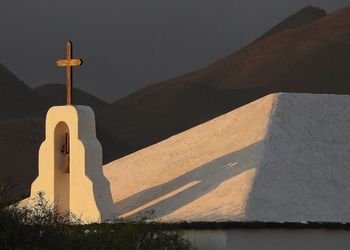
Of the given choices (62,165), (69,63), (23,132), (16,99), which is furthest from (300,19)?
(62,165)

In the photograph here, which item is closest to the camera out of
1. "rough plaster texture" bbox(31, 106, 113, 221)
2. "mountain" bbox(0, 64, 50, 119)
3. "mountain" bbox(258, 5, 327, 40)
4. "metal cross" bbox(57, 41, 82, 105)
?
"rough plaster texture" bbox(31, 106, 113, 221)

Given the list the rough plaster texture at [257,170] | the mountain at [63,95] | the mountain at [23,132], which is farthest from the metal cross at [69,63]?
the mountain at [63,95]

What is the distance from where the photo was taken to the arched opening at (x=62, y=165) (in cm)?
2714

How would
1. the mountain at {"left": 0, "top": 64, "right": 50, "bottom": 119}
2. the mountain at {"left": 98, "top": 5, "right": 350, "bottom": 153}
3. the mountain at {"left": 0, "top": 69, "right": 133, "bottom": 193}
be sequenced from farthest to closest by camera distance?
the mountain at {"left": 98, "top": 5, "right": 350, "bottom": 153}
the mountain at {"left": 0, "top": 64, "right": 50, "bottom": 119}
the mountain at {"left": 0, "top": 69, "right": 133, "bottom": 193}

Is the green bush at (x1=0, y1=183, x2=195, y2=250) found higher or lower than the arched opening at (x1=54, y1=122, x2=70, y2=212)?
lower

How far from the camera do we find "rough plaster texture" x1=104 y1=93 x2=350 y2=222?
25500mm

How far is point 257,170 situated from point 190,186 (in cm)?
177

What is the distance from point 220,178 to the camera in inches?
1060

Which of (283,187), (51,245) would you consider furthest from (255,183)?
(51,245)

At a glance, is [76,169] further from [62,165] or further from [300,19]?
[300,19]

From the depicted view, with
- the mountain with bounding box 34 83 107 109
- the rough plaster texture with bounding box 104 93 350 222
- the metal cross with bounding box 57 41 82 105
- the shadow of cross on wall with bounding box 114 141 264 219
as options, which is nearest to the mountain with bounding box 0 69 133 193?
the mountain with bounding box 34 83 107 109

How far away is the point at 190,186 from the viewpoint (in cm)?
2730

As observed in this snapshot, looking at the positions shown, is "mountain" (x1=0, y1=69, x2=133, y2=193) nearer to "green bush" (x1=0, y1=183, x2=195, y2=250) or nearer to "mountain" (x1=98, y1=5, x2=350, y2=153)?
"mountain" (x1=98, y1=5, x2=350, y2=153)

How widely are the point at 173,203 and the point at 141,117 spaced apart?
368 ft
